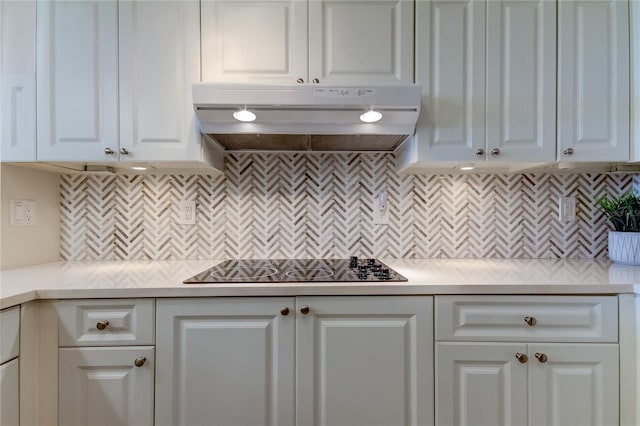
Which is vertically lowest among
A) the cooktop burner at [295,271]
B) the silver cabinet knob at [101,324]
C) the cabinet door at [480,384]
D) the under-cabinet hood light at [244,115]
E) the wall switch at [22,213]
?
the cabinet door at [480,384]

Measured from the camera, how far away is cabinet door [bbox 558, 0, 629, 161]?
1.42 m

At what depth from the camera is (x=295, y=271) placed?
143 centimetres

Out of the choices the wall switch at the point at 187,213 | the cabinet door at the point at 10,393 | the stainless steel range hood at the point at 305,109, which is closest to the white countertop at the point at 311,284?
the cabinet door at the point at 10,393

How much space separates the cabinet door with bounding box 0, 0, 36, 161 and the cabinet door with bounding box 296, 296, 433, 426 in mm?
1357

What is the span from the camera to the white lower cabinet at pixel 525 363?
1.17 metres

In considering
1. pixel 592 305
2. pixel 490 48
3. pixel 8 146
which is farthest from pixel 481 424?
pixel 8 146

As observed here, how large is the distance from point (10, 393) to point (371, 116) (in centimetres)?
157

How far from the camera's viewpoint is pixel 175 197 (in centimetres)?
175

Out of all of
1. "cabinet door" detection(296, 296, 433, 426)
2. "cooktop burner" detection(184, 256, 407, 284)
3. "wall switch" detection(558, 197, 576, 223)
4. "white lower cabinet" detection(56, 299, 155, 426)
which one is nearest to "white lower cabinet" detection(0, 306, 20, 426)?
"white lower cabinet" detection(56, 299, 155, 426)

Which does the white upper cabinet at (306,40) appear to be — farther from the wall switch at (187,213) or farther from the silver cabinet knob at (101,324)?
the silver cabinet knob at (101,324)

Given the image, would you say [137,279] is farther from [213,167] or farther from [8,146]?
[8,146]

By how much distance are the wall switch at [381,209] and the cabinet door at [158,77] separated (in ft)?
3.13

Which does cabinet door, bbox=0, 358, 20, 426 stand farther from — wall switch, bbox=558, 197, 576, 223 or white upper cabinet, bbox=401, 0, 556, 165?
wall switch, bbox=558, 197, 576, 223

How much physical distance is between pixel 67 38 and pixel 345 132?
1236 mm
